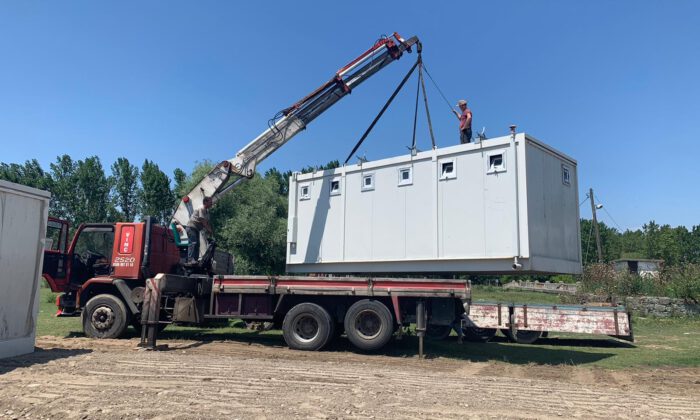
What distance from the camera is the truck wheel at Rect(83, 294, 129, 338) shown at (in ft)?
39.2

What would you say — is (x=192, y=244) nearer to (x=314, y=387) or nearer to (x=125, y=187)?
(x=314, y=387)

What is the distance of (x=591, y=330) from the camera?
12.2 metres

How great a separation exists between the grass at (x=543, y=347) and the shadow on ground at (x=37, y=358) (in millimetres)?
3088

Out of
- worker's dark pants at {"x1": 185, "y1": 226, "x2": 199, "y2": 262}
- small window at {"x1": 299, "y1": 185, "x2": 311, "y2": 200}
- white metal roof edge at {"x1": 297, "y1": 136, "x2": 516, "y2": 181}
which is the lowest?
worker's dark pants at {"x1": 185, "y1": 226, "x2": 199, "y2": 262}

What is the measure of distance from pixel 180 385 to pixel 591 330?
9.97 metres

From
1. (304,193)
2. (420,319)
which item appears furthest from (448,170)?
(304,193)

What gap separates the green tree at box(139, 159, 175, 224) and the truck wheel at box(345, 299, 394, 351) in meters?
39.0

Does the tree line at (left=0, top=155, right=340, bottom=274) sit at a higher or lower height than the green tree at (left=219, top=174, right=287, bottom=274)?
higher

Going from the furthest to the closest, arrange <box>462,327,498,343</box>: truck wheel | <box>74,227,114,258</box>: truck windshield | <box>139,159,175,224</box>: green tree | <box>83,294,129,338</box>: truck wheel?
→ 1. <box>139,159,175,224</box>: green tree
2. <box>462,327,498,343</box>: truck wheel
3. <box>74,227,114,258</box>: truck windshield
4. <box>83,294,129,338</box>: truck wheel

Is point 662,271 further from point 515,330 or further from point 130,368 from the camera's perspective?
point 130,368

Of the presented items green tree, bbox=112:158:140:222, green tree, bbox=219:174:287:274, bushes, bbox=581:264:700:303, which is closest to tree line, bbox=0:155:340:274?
green tree, bbox=112:158:140:222

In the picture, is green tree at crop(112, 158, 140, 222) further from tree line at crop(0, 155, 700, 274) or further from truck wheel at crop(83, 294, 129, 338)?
truck wheel at crop(83, 294, 129, 338)

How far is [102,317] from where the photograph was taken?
1206cm

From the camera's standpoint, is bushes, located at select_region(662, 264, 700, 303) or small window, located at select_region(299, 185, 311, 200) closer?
small window, located at select_region(299, 185, 311, 200)
